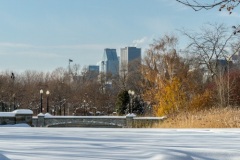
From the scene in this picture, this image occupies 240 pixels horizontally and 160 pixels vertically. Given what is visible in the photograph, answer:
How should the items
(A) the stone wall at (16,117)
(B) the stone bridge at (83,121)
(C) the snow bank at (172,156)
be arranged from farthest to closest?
(B) the stone bridge at (83,121), (A) the stone wall at (16,117), (C) the snow bank at (172,156)

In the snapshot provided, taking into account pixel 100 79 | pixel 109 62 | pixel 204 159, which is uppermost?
pixel 109 62

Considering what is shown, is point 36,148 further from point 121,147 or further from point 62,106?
point 62,106

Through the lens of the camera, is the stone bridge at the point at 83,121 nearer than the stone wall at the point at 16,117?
No

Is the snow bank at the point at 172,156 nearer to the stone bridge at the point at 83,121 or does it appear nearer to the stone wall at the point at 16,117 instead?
the stone wall at the point at 16,117

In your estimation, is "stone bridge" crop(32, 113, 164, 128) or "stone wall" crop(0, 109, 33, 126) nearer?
"stone wall" crop(0, 109, 33, 126)

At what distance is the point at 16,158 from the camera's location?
4.19 m

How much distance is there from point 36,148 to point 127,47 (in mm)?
109971

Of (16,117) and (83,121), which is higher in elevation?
(16,117)

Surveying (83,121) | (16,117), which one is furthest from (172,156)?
(83,121)

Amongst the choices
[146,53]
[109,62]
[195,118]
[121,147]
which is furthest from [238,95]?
[109,62]

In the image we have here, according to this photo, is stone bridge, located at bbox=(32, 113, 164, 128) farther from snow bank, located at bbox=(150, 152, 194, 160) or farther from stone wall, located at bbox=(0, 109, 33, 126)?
snow bank, located at bbox=(150, 152, 194, 160)

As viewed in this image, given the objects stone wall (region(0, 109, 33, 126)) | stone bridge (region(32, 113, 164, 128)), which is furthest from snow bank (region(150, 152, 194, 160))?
stone bridge (region(32, 113, 164, 128))

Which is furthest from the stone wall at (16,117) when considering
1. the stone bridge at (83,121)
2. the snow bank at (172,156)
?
the snow bank at (172,156)

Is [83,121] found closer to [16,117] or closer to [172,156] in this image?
[16,117]
